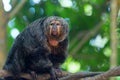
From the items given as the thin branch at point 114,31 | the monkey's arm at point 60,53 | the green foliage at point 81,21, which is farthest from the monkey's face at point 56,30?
the green foliage at point 81,21

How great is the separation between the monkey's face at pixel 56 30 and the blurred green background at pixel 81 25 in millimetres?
3821

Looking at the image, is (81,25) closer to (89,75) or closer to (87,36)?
(87,36)

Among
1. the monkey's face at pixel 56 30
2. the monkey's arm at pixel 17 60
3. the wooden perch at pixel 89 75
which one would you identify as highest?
the monkey's face at pixel 56 30

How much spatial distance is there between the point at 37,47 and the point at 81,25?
4.76 metres

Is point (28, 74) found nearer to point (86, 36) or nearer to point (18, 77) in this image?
point (18, 77)

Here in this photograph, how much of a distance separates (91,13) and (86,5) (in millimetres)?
229

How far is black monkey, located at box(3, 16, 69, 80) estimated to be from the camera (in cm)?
555

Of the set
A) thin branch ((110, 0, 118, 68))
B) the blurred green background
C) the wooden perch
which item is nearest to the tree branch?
the blurred green background

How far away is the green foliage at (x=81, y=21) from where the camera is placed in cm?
973

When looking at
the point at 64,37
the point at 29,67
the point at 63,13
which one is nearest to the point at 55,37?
the point at 64,37

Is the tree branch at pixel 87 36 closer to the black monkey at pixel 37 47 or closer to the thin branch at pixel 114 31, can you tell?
the thin branch at pixel 114 31

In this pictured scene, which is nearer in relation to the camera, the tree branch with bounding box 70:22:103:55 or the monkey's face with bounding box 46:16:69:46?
the monkey's face with bounding box 46:16:69:46

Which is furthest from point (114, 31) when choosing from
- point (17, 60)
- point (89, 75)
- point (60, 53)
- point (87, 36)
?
point (87, 36)

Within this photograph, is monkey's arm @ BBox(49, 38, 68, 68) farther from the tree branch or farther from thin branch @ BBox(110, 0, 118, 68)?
the tree branch
